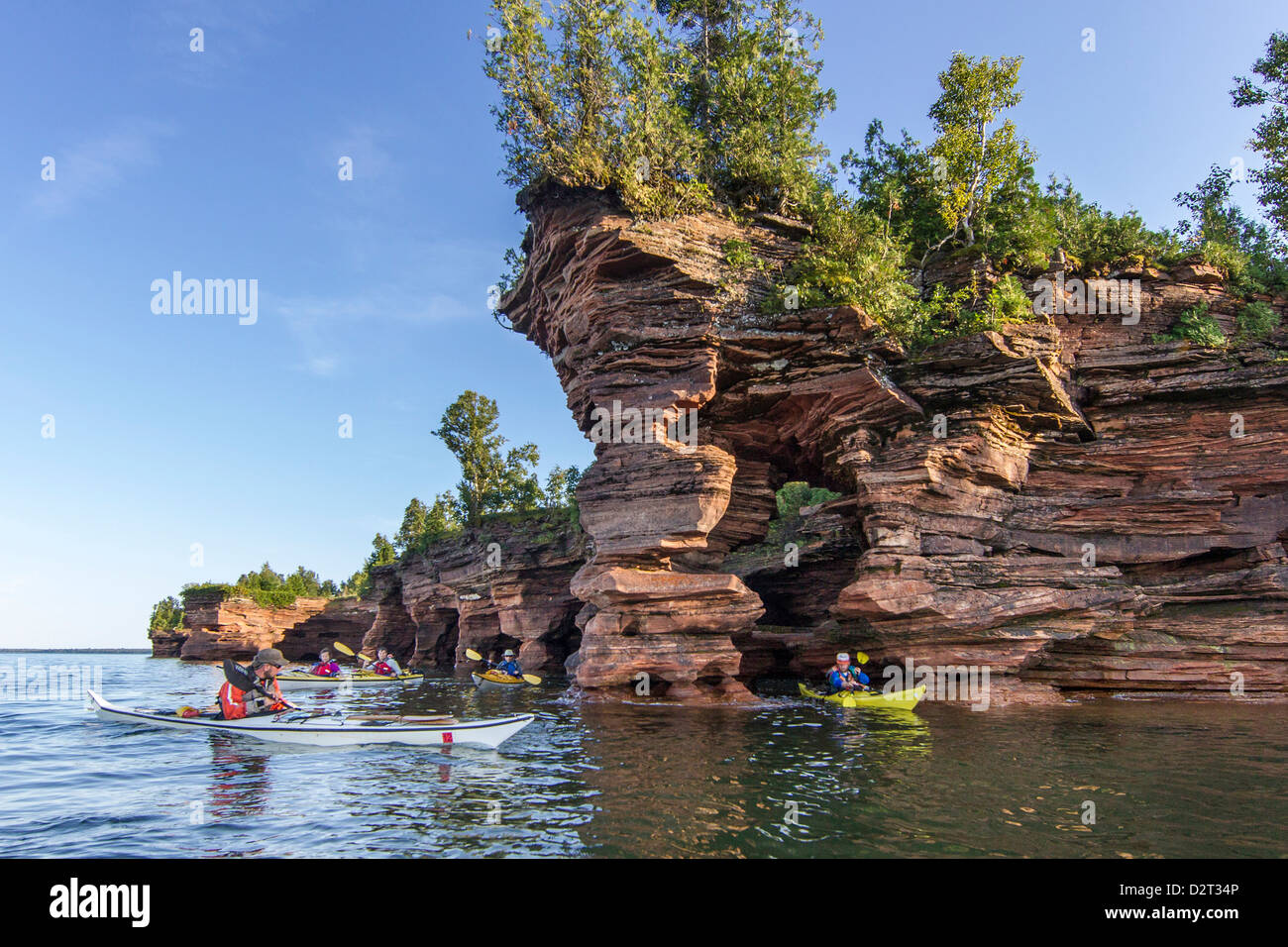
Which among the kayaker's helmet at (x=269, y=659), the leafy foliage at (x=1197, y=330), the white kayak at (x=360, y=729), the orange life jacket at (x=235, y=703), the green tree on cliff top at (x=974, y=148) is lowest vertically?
the white kayak at (x=360, y=729)

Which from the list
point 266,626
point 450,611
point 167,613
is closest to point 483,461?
point 450,611

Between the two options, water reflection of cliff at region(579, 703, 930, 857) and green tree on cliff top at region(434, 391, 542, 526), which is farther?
green tree on cliff top at region(434, 391, 542, 526)

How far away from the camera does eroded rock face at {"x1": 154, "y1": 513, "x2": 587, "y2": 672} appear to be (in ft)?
134

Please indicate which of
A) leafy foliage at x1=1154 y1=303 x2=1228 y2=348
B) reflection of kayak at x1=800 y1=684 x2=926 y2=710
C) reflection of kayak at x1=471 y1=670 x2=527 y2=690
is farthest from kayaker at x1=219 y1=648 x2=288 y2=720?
leafy foliage at x1=1154 y1=303 x2=1228 y2=348

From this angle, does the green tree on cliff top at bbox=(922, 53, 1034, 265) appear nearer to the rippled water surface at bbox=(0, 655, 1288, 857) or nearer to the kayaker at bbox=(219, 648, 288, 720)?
the rippled water surface at bbox=(0, 655, 1288, 857)

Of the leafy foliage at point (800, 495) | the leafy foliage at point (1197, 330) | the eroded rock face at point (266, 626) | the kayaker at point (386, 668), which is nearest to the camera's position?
the leafy foliage at point (1197, 330)

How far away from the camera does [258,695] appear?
17.8 m

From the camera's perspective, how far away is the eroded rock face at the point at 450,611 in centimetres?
4091

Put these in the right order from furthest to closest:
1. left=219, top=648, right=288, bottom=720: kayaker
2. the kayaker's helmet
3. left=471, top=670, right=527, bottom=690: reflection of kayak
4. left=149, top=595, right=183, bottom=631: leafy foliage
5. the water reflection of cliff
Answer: left=149, top=595, right=183, bottom=631: leafy foliage
left=471, top=670, right=527, bottom=690: reflection of kayak
left=219, top=648, right=288, bottom=720: kayaker
the kayaker's helmet
the water reflection of cliff

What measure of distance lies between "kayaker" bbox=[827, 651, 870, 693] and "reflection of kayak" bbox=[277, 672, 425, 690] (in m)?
24.6

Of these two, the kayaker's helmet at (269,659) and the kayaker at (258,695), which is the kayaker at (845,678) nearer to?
the kayaker at (258,695)

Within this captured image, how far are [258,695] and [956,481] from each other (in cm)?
2313

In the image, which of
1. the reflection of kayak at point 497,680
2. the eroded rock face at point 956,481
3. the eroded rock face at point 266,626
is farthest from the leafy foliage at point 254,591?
the eroded rock face at point 956,481

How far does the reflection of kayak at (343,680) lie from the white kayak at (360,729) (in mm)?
21589
